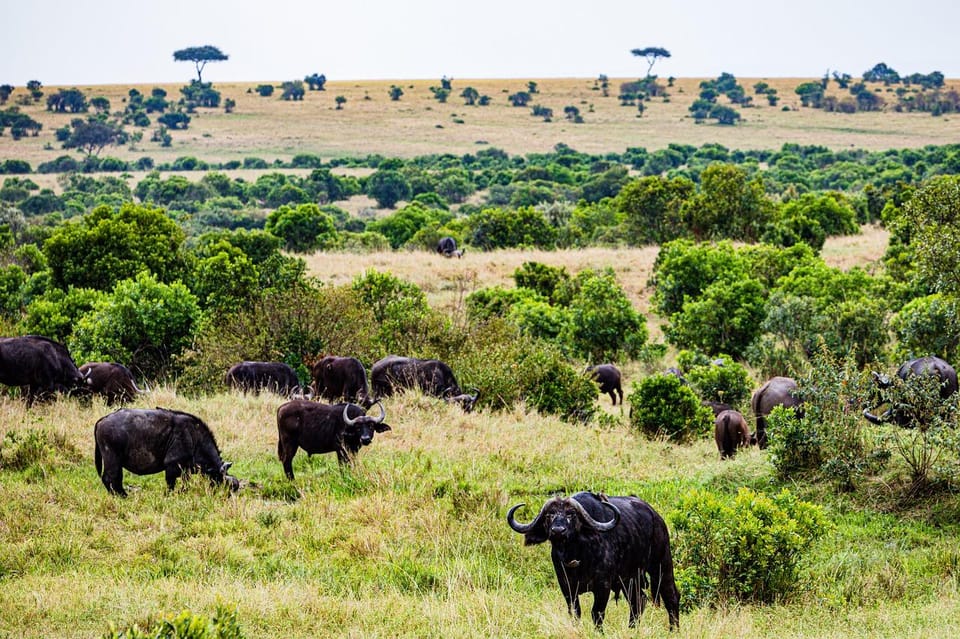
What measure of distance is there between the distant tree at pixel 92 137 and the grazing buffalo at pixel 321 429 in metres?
93.3

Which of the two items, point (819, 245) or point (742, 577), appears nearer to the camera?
point (742, 577)

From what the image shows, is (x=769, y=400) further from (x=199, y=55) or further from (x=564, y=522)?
(x=199, y=55)

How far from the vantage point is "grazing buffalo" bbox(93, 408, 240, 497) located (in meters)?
10.2

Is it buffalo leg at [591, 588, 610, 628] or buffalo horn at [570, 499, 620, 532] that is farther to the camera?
buffalo leg at [591, 588, 610, 628]

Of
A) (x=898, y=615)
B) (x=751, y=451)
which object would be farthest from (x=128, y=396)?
(x=898, y=615)

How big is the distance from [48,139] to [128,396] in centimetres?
9764

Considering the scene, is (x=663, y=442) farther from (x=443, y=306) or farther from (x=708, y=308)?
(x=443, y=306)

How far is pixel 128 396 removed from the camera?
613 inches

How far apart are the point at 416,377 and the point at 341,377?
4.68 ft

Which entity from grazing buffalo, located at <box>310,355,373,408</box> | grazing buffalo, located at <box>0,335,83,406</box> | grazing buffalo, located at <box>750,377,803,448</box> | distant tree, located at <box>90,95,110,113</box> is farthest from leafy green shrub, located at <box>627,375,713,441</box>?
distant tree, located at <box>90,95,110,113</box>

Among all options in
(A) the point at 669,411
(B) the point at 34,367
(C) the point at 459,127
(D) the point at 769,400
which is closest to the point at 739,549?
(A) the point at 669,411

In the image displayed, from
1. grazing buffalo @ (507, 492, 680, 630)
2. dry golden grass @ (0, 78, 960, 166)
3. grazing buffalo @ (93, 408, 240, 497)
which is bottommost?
grazing buffalo @ (93, 408, 240, 497)

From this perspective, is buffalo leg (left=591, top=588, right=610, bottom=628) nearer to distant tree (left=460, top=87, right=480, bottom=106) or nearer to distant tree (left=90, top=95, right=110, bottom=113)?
distant tree (left=90, top=95, right=110, bottom=113)

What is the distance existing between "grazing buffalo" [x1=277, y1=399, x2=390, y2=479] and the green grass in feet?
0.93
